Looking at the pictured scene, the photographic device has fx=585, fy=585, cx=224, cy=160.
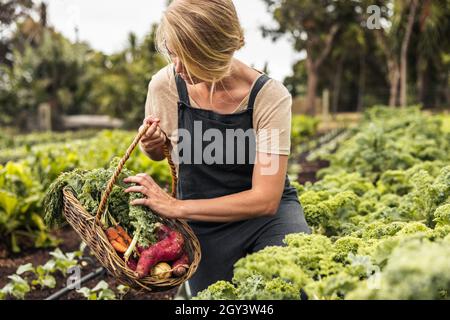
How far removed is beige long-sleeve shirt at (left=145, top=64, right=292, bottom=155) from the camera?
2525mm

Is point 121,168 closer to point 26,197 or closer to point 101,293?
point 101,293

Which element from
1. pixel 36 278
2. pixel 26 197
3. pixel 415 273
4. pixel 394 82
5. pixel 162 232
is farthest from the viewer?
pixel 394 82

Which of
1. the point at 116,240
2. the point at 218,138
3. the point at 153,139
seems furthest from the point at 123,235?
the point at 218,138

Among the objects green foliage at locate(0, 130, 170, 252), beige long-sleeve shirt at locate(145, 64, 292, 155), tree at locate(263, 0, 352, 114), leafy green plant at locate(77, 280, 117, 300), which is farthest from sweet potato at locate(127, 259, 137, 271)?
tree at locate(263, 0, 352, 114)

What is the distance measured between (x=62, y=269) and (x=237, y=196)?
2.54 meters

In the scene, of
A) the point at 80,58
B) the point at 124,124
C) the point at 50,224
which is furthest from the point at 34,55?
the point at 50,224

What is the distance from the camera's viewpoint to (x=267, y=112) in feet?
8.44

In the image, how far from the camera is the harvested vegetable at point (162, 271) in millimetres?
2285

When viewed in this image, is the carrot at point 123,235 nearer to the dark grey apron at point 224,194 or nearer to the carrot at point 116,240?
A: the carrot at point 116,240

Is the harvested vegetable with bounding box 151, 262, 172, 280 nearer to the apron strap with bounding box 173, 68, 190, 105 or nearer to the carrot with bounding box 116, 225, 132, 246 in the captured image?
the carrot with bounding box 116, 225, 132, 246

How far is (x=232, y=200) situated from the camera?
2449mm

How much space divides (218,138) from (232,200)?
1.23ft

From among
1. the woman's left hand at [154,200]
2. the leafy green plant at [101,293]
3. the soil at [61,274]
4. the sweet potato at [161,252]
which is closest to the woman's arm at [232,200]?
the woman's left hand at [154,200]

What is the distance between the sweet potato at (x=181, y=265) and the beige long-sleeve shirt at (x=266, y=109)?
56 centimetres
